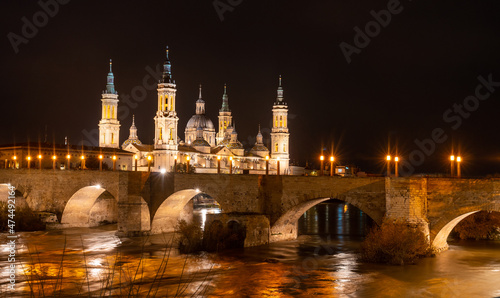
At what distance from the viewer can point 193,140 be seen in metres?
94.6

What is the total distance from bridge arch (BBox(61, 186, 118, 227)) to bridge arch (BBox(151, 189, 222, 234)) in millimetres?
4809

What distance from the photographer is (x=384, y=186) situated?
23188mm

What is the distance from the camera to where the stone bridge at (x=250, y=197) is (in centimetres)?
2188

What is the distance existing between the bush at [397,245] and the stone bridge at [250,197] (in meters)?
0.48

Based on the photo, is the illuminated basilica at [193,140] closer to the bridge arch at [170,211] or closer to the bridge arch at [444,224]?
the bridge arch at [170,211]

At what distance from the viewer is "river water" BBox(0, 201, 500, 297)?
17641 millimetres

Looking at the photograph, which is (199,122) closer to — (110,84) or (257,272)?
(110,84)

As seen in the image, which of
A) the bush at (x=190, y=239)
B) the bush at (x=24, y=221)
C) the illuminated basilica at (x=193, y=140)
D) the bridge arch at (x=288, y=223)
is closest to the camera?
the bush at (x=190, y=239)

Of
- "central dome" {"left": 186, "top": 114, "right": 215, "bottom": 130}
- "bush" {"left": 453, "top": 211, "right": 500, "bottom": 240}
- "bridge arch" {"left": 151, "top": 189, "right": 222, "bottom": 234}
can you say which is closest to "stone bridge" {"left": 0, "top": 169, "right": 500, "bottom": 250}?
"bridge arch" {"left": 151, "top": 189, "right": 222, "bottom": 234}

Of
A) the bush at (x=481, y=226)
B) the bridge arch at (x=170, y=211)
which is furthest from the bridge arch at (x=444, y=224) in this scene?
A: the bridge arch at (x=170, y=211)

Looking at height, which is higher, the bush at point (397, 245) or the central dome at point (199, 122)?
the central dome at point (199, 122)

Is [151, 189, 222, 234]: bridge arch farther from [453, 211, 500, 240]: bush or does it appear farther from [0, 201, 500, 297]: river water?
[453, 211, 500, 240]: bush

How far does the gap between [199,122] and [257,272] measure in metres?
77.7

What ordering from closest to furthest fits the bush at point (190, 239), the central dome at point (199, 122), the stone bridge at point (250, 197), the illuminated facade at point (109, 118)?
1. the stone bridge at point (250, 197)
2. the bush at point (190, 239)
3. the illuminated facade at point (109, 118)
4. the central dome at point (199, 122)
